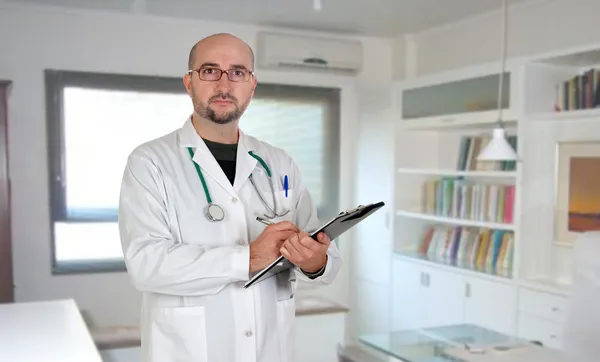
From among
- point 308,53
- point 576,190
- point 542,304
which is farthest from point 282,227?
point 308,53

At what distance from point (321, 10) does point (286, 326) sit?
9.75 feet

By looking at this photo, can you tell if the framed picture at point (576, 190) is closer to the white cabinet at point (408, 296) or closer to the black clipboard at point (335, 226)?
the white cabinet at point (408, 296)

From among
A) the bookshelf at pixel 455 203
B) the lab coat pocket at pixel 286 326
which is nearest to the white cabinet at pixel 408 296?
the bookshelf at pixel 455 203

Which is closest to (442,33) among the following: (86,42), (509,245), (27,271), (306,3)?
(306,3)

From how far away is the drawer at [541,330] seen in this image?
327cm

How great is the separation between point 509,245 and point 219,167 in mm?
2727

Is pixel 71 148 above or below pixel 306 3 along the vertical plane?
below

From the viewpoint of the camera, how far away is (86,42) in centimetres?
417

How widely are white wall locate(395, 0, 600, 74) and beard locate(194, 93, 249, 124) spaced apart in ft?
9.28

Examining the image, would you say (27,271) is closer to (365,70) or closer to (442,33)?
(365,70)

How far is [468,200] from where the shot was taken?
416 cm

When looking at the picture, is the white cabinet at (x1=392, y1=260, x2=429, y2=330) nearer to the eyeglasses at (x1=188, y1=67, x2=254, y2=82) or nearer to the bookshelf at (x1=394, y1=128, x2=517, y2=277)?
the bookshelf at (x1=394, y1=128, x2=517, y2=277)

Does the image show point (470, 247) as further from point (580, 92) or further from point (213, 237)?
point (213, 237)

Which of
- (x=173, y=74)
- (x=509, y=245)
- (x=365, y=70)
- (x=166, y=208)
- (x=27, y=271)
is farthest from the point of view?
(x=365, y=70)
